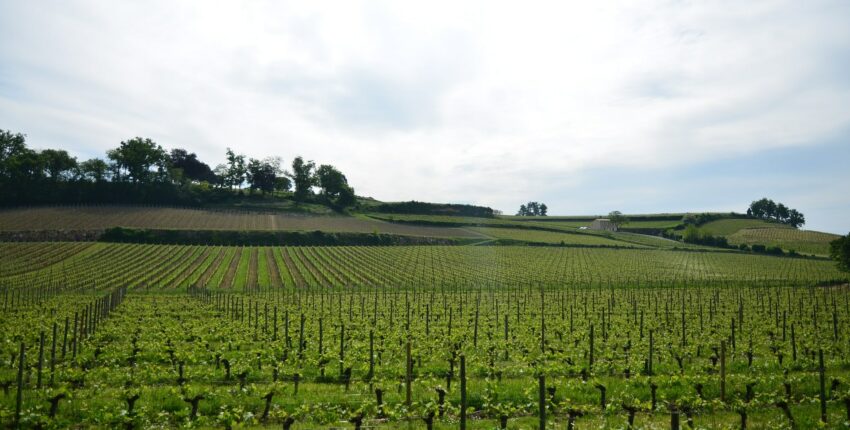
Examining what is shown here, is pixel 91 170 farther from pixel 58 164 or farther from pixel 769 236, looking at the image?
pixel 769 236

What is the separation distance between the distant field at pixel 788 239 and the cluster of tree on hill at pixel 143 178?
91.2 metres

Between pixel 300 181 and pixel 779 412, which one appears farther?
pixel 300 181

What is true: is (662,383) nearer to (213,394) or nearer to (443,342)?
(443,342)

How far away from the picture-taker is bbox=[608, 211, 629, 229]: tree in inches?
5541

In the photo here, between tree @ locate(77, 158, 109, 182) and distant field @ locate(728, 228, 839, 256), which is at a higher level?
tree @ locate(77, 158, 109, 182)

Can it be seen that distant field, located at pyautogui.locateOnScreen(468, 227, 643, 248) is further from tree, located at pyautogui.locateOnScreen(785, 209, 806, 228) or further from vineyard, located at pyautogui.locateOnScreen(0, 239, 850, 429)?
tree, located at pyautogui.locateOnScreen(785, 209, 806, 228)

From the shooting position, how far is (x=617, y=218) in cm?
14575

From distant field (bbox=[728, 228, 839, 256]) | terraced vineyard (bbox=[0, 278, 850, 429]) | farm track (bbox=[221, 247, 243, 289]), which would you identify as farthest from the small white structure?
terraced vineyard (bbox=[0, 278, 850, 429])

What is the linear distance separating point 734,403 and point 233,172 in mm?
121656

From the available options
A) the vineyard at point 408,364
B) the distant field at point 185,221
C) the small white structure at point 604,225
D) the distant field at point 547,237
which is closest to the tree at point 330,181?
the distant field at point 185,221

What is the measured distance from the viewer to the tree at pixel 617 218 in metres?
141

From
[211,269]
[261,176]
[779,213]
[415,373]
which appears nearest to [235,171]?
[261,176]

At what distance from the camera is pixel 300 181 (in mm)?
121062

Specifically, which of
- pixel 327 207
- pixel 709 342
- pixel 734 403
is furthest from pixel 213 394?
pixel 327 207
